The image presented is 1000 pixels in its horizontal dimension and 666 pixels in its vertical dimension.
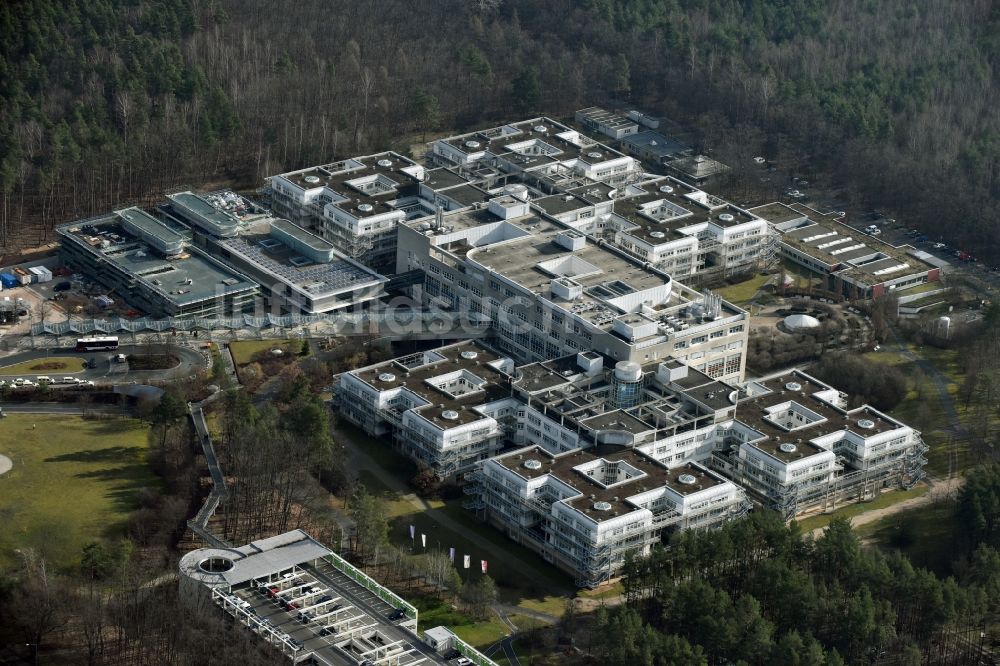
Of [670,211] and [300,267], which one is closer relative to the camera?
[300,267]

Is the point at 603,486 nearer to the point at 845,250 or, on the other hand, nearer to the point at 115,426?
the point at 115,426

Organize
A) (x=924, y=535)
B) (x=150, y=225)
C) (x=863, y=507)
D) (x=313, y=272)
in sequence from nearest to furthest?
(x=924, y=535) → (x=863, y=507) → (x=313, y=272) → (x=150, y=225)

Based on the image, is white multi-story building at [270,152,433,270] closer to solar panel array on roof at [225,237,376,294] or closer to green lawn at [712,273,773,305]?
solar panel array on roof at [225,237,376,294]

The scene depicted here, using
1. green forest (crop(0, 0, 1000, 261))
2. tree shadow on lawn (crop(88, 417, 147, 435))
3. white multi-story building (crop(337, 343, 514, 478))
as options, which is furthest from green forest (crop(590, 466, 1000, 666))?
green forest (crop(0, 0, 1000, 261))

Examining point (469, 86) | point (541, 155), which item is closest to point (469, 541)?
point (541, 155)

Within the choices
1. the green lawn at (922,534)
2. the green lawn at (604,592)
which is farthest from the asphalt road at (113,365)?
the green lawn at (922,534)

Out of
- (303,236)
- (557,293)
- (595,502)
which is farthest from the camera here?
(303,236)

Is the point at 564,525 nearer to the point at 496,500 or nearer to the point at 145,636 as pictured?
the point at 496,500
